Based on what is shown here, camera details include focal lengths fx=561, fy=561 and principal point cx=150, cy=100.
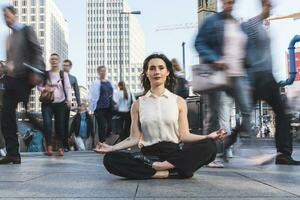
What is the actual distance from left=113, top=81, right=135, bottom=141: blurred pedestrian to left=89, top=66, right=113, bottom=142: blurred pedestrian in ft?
0.65

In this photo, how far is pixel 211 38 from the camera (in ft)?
19.1

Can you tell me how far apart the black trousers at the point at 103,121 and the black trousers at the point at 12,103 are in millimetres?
3791

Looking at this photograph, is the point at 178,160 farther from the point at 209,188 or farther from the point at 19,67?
the point at 19,67

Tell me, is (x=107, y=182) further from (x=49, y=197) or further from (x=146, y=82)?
(x=146, y=82)

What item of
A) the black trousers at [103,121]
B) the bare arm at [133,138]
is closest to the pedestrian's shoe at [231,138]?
the bare arm at [133,138]

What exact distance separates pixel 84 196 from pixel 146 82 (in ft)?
6.86

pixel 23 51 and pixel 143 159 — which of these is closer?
pixel 143 159

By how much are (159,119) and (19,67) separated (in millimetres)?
2480

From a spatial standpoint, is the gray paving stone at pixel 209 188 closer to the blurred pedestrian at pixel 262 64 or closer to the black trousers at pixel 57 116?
the blurred pedestrian at pixel 262 64

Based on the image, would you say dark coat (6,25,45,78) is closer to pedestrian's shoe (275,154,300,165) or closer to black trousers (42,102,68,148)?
black trousers (42,102,68,148)

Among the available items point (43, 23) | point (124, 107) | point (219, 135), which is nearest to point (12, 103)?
point (219, 135)

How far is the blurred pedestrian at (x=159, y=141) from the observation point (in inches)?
181

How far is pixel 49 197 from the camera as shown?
3.41 metres

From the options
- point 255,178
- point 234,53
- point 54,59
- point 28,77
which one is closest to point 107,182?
point 255,178
